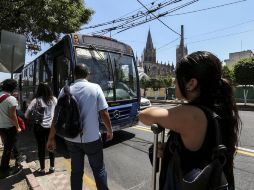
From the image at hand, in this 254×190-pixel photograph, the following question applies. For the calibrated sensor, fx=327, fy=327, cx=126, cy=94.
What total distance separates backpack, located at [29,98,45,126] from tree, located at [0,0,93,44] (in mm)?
6438

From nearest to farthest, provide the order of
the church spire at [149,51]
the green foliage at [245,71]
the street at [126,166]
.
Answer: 1. the street at [126,166]
2. the green foliage at [245,71]
3. the church spire at [149,51]

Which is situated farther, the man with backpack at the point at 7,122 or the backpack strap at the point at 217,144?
the man with backpack at the point at 7,122

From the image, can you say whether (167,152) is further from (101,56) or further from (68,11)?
(68,11)

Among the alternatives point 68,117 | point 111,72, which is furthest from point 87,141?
point 111,72

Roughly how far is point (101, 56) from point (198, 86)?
7.03 meters

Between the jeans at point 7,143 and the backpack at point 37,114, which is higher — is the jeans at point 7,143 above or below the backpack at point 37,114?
below

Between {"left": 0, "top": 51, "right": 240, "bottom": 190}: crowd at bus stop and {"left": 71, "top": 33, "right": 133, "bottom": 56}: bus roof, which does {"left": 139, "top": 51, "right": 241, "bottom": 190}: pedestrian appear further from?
{"left": 71, "top": 33, "right": 133, "bottom": 56}: bus roof

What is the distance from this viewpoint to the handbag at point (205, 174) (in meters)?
1.74

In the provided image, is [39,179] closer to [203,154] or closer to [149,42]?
[203,154]

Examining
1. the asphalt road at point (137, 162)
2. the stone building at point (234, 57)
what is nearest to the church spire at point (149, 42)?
the stone building at point (234, 57)

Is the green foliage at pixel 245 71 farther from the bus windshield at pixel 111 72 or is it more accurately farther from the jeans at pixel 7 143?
the jeans at pixel 7 143

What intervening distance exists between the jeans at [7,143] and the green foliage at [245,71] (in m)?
20.6

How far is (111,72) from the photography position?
8.84 metres

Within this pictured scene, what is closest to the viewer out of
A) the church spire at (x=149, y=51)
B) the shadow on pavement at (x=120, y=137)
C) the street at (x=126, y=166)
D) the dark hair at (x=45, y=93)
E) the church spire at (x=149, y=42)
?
the street at (x=126, y=166)
